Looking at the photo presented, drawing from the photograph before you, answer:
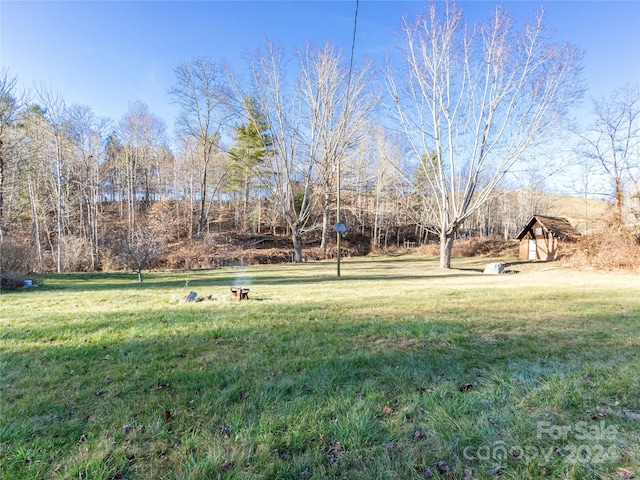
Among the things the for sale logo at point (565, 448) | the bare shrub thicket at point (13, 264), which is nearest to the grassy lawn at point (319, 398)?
the for sale logo at point (565, 448)

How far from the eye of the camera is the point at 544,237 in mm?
24453

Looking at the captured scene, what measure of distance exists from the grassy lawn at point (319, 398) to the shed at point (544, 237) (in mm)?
22149

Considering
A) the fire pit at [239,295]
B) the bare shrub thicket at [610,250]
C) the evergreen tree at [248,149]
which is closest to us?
the fire pit at [239,295]

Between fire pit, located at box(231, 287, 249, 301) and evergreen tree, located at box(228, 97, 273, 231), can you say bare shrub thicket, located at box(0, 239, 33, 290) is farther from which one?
evergreen tree, located at box(228, 97, 273, 231)

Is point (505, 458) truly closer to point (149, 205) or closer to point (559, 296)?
point (559, 296)

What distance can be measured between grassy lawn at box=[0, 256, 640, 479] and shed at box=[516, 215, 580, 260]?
22.1 meters

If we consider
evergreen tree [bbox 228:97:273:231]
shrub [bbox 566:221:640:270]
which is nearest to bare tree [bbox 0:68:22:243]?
evergreen tree [bbox 228:97:273:231]

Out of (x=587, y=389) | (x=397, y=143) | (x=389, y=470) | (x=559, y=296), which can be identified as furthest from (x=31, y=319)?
(x=397, y=143)

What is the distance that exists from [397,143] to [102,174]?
27633 millimetres

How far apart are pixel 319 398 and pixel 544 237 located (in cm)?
2832

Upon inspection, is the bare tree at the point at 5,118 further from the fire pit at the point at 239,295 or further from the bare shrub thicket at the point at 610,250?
the bare shrub thicket at the point at 610,250

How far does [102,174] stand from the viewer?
1147 inches

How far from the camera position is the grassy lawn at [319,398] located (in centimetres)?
184

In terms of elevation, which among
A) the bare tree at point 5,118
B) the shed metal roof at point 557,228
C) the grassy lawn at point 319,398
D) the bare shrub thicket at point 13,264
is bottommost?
the grassy lawn at point 319,398
